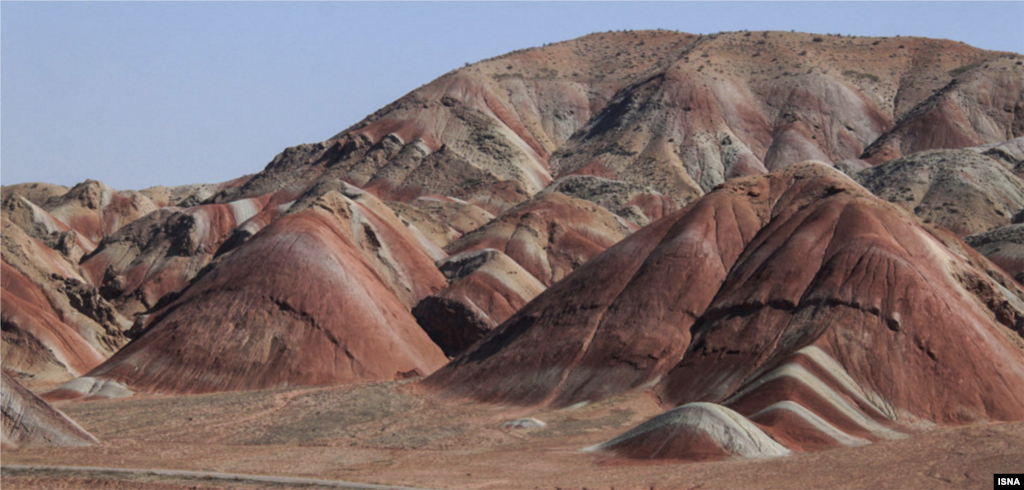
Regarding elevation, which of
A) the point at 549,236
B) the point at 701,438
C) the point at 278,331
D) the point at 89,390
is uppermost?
A: the point at 549,236

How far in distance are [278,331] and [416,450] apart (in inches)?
908

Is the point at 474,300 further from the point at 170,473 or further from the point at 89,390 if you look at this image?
the point at 170,473

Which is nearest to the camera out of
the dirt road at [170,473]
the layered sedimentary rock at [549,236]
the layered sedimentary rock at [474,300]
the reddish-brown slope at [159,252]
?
the dirt road at [170,473]

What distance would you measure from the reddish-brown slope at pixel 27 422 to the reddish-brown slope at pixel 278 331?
2056 cm

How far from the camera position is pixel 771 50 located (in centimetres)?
15362

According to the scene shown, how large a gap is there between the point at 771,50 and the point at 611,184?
151 feet

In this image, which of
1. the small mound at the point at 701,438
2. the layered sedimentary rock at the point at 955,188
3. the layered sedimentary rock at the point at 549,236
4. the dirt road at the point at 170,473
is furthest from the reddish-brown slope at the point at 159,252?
the small mound at the point at 701,438

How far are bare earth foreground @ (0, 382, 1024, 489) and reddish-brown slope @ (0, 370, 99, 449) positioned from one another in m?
0.69

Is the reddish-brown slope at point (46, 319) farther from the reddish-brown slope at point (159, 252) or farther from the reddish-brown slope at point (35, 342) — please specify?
the reddish-brown slope at point (159, 252)

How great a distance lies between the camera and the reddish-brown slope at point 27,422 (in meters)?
41.1

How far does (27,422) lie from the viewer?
4172 centimetres

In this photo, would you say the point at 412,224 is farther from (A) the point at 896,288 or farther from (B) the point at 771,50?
(B) the point at 771,50

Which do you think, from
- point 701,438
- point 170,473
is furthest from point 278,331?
point 701,438

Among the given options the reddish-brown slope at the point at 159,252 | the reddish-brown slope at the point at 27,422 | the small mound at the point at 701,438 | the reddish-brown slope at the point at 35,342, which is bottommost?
the small mound at the point at 701,438
